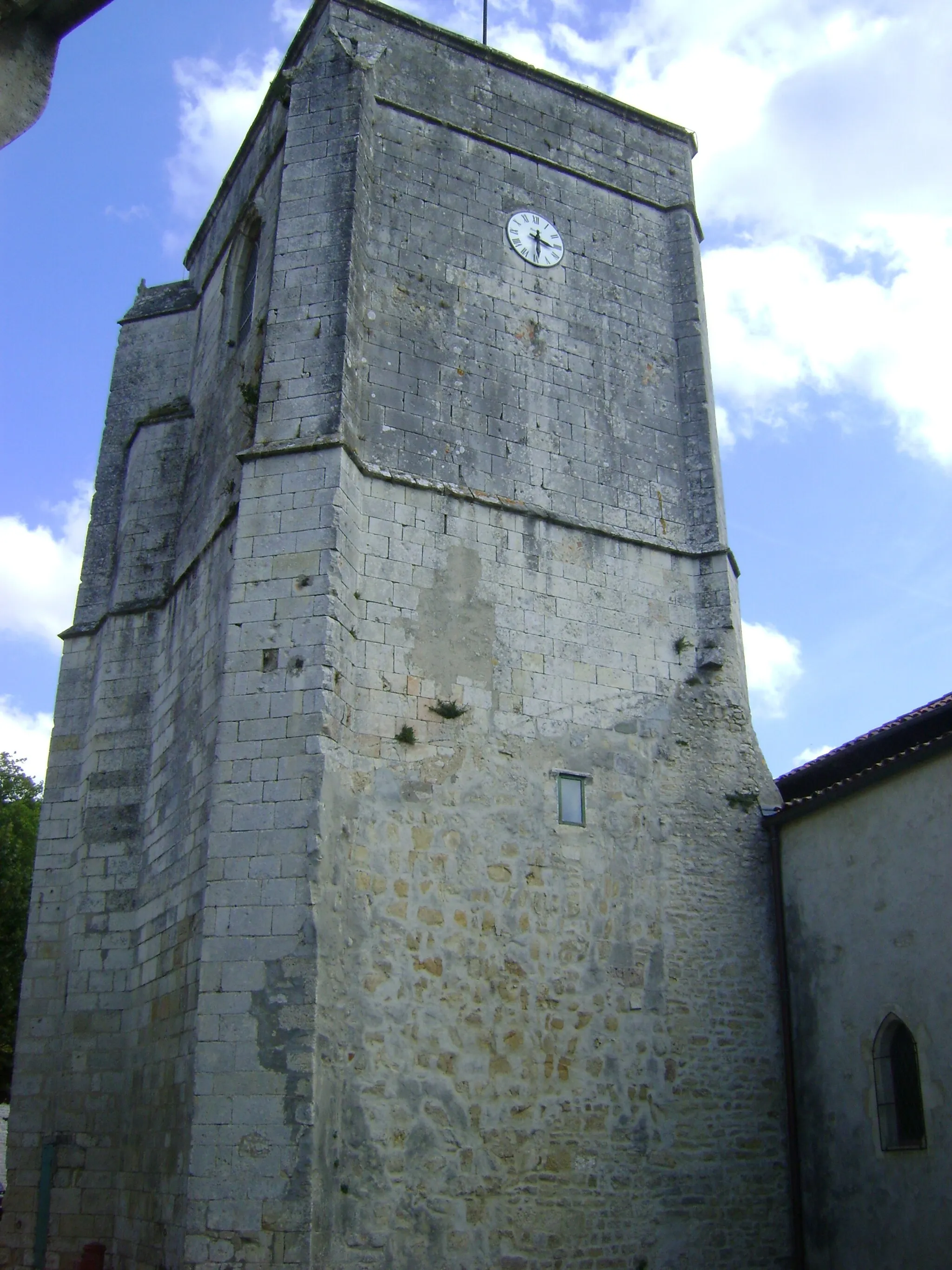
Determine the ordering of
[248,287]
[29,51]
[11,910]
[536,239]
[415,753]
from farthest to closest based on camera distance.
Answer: [11,910]
[248,287]
[536,239]
[415,753]
[29,51]

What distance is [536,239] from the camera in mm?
13078

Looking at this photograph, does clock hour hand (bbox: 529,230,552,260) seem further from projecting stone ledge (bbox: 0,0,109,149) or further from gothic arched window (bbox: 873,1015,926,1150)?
projecting stone ledge (bbox: 0,0,109,149)

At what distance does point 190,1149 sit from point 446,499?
5.90 m

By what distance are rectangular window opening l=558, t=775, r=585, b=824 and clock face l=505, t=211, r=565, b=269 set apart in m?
5.60

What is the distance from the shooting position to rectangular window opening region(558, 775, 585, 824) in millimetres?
10906

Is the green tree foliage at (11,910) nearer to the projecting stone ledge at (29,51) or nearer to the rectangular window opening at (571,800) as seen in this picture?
the rectangular window opening at (571,800)

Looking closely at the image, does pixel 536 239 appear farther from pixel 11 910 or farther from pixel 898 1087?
pixel 11 910

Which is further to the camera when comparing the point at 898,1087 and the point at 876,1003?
the point at 876,1003

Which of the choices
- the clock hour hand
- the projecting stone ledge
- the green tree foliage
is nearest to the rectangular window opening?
the clock hour hand

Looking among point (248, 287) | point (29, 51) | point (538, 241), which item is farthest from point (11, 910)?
point (29, 51)

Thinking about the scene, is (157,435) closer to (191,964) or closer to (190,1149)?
(191,964)

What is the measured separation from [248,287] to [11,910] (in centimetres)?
1188

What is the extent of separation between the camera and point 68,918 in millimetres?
11930

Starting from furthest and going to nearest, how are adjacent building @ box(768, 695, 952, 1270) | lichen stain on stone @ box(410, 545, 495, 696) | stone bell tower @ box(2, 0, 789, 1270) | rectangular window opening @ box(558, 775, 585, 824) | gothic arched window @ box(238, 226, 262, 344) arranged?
gothic arched window @ box(238, 226, 262, 344), rectangular window opening @ box(558, 775, 585, 824), lichen stain on stone @ box(410, 545, 495, 696), adjacent building @ box(768, 695, 952, 1270), stone bell tower @ box(2, 0, 789, 1270)
